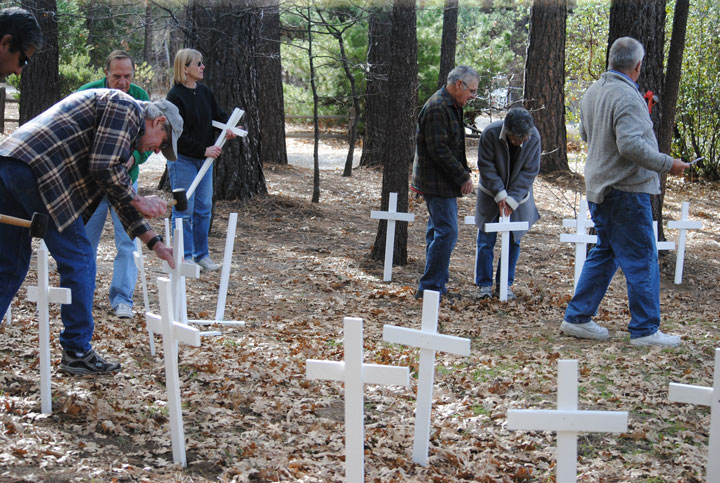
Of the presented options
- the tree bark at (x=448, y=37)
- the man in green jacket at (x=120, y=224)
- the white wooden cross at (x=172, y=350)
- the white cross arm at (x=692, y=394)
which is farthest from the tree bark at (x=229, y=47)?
the white cross arm at (x=692, y=394)

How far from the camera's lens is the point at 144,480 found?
330cm

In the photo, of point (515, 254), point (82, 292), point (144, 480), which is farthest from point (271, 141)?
point (144, 480)

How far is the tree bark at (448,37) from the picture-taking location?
1438cm

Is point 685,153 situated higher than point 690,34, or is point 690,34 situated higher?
point 690,34

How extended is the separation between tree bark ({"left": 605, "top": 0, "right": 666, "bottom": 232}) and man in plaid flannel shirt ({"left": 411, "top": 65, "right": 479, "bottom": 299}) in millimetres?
2060

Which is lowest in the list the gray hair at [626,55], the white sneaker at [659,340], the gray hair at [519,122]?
the white sneaker at [659,340]

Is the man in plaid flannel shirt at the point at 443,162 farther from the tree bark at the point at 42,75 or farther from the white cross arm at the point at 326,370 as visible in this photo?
the tree bark at the point at 42,75

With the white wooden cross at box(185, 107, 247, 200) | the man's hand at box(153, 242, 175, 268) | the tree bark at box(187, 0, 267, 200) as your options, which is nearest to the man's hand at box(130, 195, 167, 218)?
the man's hand at box(153, 242, 175, 268)

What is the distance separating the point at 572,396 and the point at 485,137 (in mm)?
4257

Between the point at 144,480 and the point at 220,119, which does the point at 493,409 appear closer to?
the point at 144,480

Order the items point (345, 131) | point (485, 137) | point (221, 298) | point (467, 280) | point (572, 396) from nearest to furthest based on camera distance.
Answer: point (572, 396)
point (221, 298)
point (485, 137)
point (467, 280)
point (345, 131)

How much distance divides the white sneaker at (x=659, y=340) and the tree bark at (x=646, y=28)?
3169 mm

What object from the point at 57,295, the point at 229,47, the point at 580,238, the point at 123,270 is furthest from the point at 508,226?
the point at 229,47

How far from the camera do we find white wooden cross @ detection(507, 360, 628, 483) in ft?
9.23
